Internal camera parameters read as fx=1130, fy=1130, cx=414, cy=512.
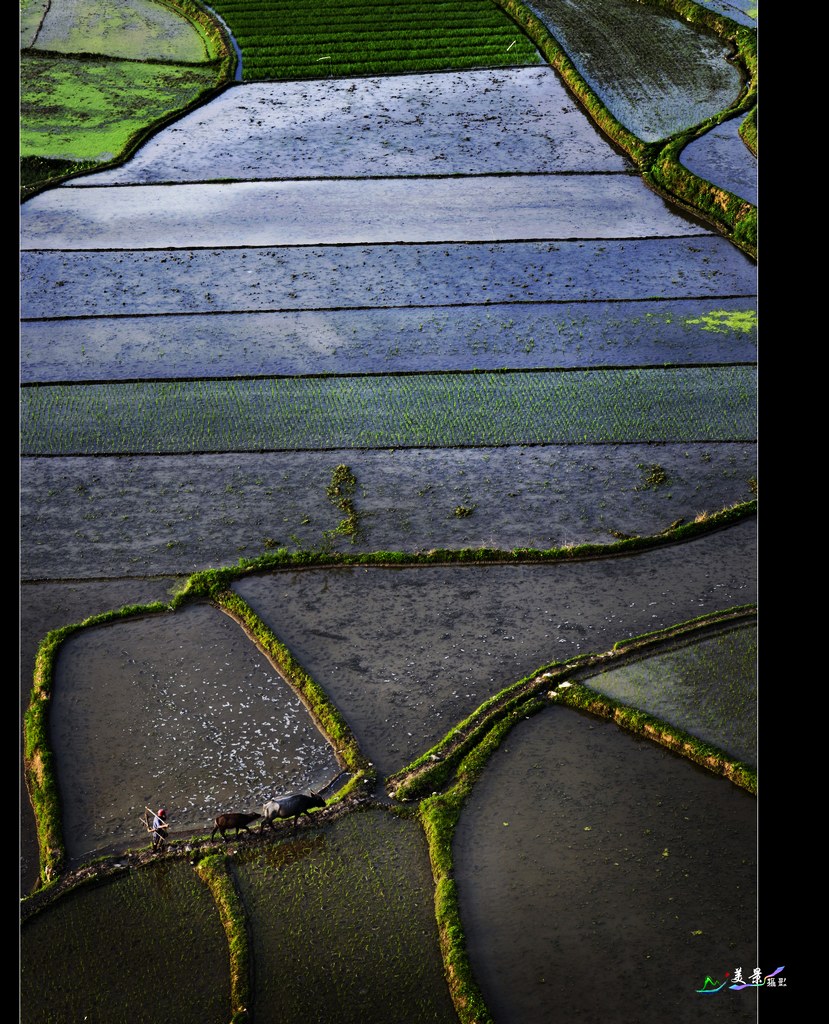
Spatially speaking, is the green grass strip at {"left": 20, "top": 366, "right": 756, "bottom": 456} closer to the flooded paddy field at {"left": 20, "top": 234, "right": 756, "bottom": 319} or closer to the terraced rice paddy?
the terraced rice paddy

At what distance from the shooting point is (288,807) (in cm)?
585

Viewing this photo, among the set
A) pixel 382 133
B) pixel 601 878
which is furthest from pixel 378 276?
pixel 601 878

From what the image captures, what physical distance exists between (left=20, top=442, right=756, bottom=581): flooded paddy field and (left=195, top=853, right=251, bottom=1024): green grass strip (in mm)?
2852

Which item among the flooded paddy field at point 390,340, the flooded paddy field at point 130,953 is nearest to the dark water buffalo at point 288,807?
the flooded paddy field at point 130,953

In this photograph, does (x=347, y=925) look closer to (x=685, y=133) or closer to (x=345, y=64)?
(x=685, y=133)

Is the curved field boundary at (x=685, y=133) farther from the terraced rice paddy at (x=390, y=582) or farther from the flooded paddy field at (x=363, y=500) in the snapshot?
the flooded paddy field at (x=363, y=500)

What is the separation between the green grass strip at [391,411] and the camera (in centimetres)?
973

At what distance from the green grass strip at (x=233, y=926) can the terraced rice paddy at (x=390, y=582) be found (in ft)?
0.07

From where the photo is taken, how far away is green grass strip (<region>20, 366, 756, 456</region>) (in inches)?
383

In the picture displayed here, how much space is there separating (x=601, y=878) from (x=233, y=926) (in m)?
1.82

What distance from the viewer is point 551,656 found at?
287 inches
